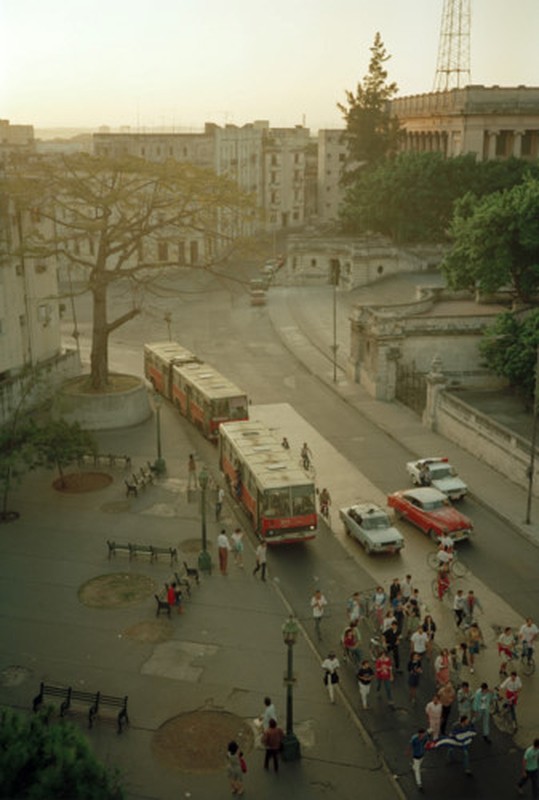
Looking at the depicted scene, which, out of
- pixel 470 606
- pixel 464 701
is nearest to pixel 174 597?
pixel 470 606

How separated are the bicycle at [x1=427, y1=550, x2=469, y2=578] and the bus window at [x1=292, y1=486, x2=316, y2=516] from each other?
15.0 ft

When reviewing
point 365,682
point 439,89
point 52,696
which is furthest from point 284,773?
point 439,89

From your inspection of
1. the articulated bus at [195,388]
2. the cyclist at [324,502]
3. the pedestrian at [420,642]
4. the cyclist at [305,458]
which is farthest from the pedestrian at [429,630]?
the articulated bus at [195,388]

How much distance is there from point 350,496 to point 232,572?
862 cm

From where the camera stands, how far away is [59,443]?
1399 inches

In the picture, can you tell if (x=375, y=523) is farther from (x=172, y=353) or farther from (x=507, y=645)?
(x=172, y=353)

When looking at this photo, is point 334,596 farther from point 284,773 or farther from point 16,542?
point 16,542

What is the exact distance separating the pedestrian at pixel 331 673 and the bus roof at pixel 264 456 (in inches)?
362

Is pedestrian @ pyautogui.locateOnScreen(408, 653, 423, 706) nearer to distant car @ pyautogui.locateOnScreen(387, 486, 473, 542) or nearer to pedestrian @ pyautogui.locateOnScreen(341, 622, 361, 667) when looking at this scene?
pedestrian @ pyautogui.locateOnScreen(341, 622, 361, 667)

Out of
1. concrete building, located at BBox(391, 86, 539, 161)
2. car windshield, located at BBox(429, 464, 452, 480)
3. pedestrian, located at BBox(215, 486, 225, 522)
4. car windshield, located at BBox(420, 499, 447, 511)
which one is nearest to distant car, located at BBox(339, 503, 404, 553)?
car windshield, located at BBox(420, 499, 447, 511)

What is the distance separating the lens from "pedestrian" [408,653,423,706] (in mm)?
21734

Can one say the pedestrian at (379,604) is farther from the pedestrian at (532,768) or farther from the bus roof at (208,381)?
the bus roof at (208,381)

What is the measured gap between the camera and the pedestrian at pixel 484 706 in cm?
2017

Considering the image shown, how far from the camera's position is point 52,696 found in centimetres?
2156
